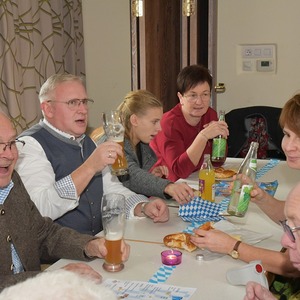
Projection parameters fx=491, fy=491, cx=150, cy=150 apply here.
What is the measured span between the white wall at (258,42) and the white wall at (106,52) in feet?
2.95

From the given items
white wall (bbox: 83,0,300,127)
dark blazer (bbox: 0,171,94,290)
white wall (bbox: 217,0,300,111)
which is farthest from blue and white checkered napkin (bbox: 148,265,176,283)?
white wall (bbox: 217,0,300,111)

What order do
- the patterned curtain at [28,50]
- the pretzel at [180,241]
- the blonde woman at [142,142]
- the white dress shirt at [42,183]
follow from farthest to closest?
1. the patterned curtain at [28,50]
2. the blonde woman at [142,142]
3. the white dress shirt at [42,183]
4. the pretzel at [180,241]

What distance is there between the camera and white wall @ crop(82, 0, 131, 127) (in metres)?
4.50

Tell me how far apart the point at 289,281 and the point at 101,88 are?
3.18m

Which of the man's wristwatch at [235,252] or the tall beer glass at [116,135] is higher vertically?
the tall beer glass at [116,135]

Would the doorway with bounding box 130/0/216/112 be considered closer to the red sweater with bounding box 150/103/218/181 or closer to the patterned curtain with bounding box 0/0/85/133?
the patterned curtain with bounding box 0/0/85/133

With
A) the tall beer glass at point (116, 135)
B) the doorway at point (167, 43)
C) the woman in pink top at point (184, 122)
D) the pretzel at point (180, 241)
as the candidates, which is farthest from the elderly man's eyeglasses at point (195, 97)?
the pretzel at point (180, 241)

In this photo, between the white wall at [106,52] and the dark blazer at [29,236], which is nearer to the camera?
the dark blazer at [29,236]

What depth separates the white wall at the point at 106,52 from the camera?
4496 millimetres

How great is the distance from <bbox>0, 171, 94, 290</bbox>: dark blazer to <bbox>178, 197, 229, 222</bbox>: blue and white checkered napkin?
0.47 meters

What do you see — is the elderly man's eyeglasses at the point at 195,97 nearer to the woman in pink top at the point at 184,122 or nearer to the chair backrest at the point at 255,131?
the woman in pink top at the point at 184,122

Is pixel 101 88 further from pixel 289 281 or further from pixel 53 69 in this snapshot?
pixel 289 281

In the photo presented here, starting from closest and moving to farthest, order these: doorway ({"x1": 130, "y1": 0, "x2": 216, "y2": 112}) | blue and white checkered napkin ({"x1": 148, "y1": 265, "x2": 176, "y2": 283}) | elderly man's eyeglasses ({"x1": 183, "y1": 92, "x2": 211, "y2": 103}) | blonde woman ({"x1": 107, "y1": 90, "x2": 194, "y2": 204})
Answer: blue and white checkered napkin ({"x1": 148, "y1": 265, "x2": 176, "y2": 283}) < blonde woman ({"x1": 107, "y1": 90, "x2": 194, "y2": 204}) < elderly man's eyeglasses ({"x1": 183, "y1": 92, "x2": 211, "y2": 103}) < doorway ({"x1": 130, "y1": 0, "x2": 216, "y2": 112})

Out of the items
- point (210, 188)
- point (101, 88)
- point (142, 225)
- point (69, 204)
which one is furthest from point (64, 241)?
point (101, 88)
